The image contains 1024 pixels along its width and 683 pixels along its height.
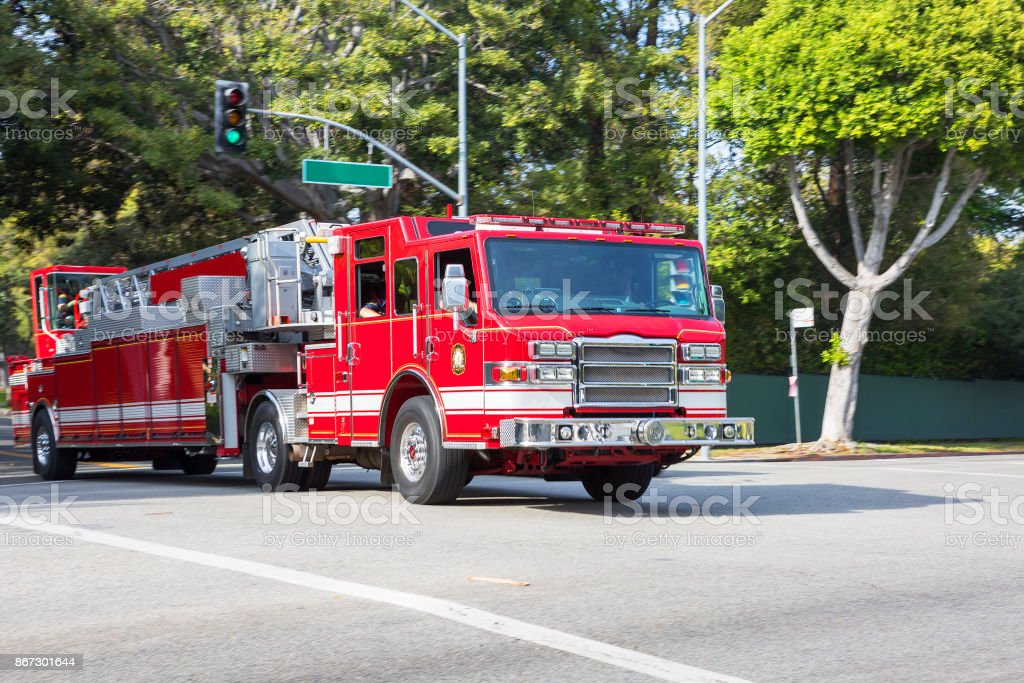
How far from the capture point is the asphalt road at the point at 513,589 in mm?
6355

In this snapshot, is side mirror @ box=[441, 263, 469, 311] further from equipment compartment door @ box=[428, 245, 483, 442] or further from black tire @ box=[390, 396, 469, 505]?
black tire @ box=[390, 396, 469, 505]

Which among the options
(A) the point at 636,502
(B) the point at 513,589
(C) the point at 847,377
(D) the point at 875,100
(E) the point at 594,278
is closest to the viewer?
(B) the point at 513,589

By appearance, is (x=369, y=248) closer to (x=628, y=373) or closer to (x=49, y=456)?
(x=628, y=373)

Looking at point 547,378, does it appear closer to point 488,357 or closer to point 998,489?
point 488,357

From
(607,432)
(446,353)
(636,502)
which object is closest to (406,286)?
(446,353)

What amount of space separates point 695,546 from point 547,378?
257cm

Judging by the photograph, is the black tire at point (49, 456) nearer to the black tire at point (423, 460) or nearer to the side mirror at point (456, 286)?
the black tire at point (423, 460)

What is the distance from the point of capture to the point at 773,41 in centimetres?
2716

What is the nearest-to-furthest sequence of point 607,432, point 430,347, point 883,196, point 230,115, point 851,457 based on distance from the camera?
point 607,432 < point 430,347 < point 230,115 < point 851,457 < point 883,196

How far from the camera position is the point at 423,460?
13.6m

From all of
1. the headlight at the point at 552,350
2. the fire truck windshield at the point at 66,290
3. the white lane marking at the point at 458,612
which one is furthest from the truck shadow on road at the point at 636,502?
the white lane marking at the point at 458,612

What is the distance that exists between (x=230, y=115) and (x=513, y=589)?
14934 millimetres

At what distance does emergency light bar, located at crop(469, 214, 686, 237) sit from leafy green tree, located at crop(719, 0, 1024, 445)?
13.4 m

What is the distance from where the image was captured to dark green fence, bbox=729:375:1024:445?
33.1 m
